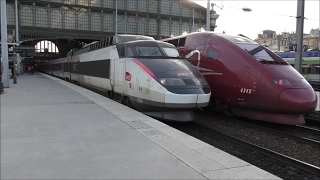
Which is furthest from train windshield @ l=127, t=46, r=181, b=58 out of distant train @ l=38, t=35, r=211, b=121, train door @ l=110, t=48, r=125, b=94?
train door @ l=110, t=48, r=125, b=94

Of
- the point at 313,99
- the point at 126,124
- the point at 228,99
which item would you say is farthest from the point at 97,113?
the point at 313,99

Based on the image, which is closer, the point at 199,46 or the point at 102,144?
the point at 102,144

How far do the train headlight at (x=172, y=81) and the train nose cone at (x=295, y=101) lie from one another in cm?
289

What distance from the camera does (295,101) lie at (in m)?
7.73

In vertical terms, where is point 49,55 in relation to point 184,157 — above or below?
above

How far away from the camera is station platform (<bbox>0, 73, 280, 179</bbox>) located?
345 cm

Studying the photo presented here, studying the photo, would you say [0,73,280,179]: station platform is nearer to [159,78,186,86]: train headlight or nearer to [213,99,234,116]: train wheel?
[159,78,186,86]: train headlight

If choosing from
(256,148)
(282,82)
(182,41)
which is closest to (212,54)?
(182,41)

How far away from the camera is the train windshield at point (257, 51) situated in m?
Answer: 8.91

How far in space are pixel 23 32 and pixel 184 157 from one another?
42.7 metres

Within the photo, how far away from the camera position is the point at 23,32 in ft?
132

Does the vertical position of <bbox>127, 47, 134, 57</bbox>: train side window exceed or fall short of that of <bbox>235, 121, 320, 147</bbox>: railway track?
it exceeds it

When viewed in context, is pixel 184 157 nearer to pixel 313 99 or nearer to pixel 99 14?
pixel 313 99

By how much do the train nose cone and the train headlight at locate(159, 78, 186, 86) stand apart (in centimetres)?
289
